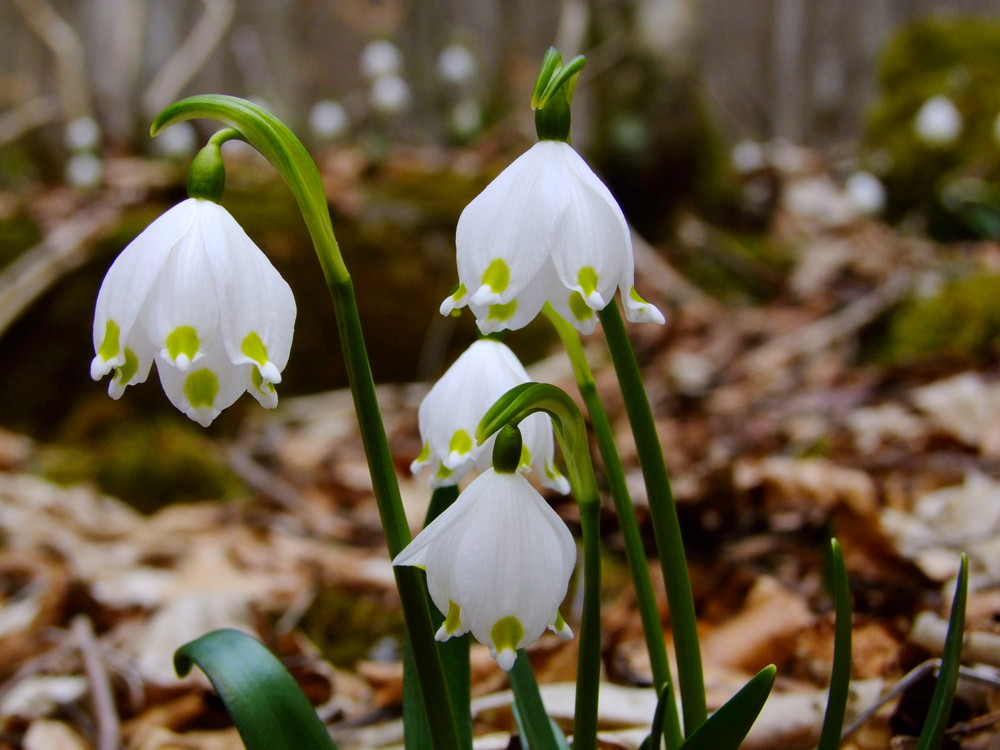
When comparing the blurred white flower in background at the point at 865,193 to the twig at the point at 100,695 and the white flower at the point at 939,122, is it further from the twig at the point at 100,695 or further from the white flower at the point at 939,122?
the twig at the point at 100,695

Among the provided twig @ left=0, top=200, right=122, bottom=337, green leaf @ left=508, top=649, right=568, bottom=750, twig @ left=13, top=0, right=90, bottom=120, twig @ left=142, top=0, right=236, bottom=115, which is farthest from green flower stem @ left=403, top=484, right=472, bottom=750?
twig @ left=13, top=0, right=90, bottom=120

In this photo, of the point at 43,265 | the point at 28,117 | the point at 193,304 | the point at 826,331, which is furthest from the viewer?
the point at 28,117

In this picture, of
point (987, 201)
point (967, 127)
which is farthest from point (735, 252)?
point (967, 127)

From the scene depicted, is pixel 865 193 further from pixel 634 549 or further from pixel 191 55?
pixel 634 549

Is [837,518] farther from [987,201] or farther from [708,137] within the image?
[708,137]

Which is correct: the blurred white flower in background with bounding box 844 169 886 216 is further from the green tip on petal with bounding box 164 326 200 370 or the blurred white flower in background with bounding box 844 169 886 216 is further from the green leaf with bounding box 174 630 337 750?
the green tip on petal with bounding box 164 326 200 370

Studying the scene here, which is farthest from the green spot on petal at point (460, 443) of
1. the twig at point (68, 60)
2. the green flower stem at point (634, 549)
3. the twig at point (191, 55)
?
the twig at point (68, 60)

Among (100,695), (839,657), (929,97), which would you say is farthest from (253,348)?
(929,97)
